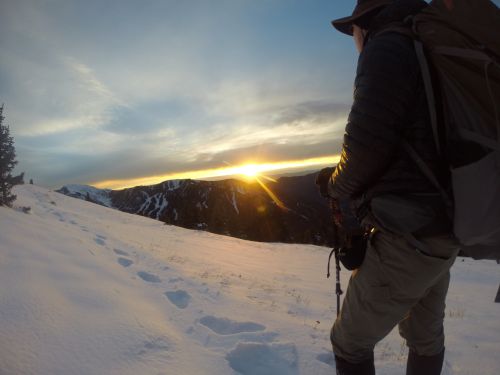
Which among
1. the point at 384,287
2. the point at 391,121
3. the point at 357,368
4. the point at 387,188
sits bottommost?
the point at 357,368

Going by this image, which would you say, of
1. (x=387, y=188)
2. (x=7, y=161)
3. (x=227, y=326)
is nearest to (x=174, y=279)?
(x=227, y=326)

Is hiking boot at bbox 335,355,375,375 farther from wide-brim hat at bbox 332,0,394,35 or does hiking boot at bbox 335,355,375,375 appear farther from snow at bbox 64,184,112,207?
snow at bbox 64,184,112,207

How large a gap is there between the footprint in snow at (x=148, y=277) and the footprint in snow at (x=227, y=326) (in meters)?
1.79

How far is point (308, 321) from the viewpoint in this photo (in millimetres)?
5102

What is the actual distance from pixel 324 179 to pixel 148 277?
437 centimetres

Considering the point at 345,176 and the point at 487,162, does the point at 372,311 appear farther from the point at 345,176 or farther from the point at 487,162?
the point at 487,162

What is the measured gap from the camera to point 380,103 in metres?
1.79

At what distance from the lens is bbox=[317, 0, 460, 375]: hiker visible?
5.83 ft

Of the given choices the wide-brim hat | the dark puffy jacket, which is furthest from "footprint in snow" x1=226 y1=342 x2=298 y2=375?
the wide-brim hat

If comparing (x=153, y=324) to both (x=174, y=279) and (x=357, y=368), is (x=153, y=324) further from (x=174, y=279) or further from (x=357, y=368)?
(x=174, y=279)

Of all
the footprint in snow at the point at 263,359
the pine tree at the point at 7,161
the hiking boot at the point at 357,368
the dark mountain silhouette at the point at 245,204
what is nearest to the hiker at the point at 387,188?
the hiking boot at the point at 357,368

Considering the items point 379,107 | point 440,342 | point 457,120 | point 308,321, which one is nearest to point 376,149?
point 379,107

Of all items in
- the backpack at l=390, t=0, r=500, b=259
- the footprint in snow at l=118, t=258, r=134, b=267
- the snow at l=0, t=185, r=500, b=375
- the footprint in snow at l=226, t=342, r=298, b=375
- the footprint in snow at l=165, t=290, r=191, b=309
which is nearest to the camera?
the backpack at l=390, t=0, r=500, b=259

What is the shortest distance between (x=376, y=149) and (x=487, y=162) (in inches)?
19.7
